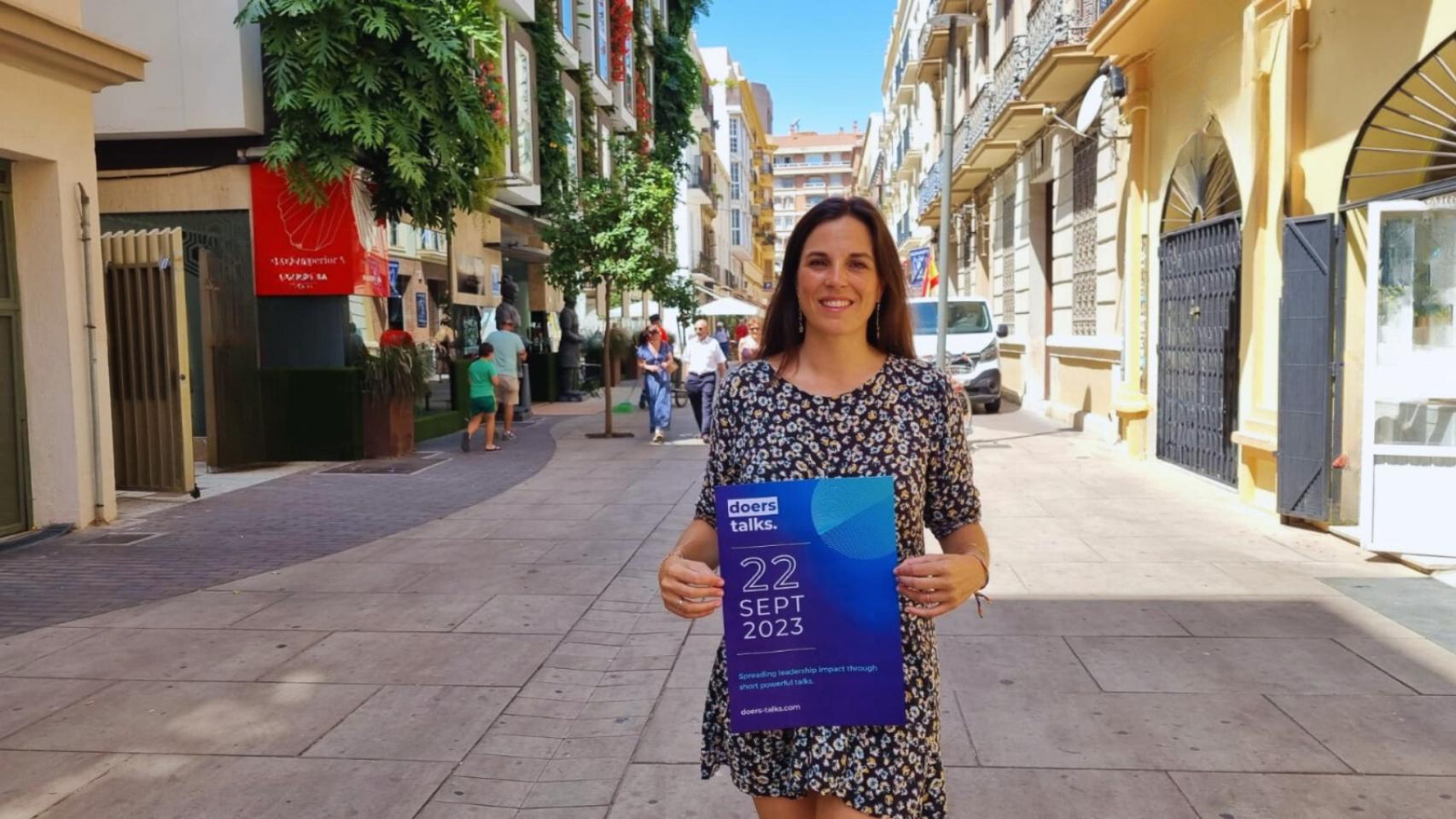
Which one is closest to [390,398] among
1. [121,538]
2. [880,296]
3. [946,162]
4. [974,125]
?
[121,538]

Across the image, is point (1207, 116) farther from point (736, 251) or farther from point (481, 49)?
point (736, 251)

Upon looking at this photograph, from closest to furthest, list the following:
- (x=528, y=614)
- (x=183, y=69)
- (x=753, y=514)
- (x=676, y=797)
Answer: (x=753, y=514) < (x=676, y=797) < (x=528, y=614) < (x=183, y=69)

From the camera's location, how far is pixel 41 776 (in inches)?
150

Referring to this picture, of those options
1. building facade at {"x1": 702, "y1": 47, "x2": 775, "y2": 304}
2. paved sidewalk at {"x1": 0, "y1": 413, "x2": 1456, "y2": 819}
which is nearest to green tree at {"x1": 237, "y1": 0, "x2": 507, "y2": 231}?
paved sidewalk at {"x1": 0, "y1": 413, "x2": 1456, "y2": 819}

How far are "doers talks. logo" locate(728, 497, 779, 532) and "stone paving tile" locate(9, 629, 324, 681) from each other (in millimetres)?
3739

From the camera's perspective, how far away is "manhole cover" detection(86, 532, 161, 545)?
8.10 m

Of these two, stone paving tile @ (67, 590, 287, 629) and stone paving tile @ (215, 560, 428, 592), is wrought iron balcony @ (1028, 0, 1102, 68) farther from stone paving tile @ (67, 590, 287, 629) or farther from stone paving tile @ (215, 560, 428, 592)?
stone paving tile @ (67, 590, 287, 629)

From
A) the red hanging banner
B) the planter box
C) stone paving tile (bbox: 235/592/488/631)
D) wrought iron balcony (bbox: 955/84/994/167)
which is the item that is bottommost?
stone paving tile (bbox: 235/592/488/631)

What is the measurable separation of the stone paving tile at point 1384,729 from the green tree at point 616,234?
11.2m

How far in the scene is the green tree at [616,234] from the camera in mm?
14578

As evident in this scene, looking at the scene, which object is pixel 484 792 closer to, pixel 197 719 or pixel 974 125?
pixel 197 719

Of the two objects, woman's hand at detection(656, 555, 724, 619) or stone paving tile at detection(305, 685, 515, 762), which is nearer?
woman's hand at detection(656, 555, 724, 619)

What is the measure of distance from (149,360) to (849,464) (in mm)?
9551

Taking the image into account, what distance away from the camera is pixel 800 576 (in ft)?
6.48
